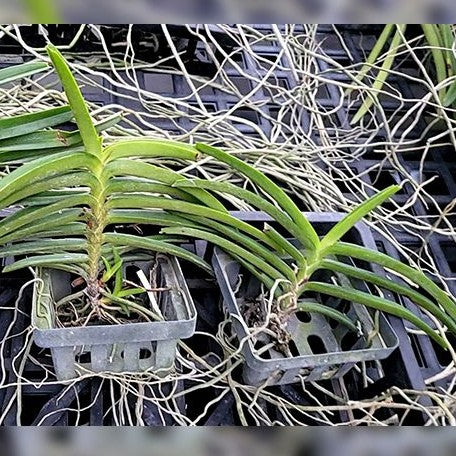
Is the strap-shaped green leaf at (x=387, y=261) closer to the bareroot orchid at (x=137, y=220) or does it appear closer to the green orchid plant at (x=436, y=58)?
the bareroot orchid at (x=137, y=220)

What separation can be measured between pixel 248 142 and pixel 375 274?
276 mm

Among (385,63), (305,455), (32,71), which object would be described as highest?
(385,63)

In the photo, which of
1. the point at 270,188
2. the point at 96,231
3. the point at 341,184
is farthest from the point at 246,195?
the point at 341,184

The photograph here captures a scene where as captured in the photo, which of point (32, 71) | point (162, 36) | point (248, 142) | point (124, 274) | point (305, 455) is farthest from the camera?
point (162, 36)

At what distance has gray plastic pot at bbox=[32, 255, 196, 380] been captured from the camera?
55 centimetres

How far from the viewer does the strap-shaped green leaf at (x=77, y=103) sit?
1.38ft

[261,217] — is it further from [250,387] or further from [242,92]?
[242,92]

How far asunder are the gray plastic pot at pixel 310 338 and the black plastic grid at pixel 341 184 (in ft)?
0.12

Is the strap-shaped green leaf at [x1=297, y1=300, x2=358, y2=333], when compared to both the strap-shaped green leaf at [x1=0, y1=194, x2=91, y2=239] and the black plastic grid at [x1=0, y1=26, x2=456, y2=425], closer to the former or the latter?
the black plastic grid at [x1=0, y1=26, x2=456, y2=425]

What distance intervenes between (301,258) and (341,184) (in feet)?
1.02

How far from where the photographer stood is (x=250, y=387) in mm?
631

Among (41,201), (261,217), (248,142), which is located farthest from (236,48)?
(41,201)
